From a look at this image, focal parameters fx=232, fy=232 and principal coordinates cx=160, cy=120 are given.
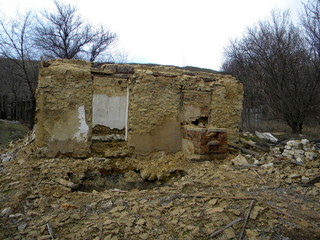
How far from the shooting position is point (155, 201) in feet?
10.5

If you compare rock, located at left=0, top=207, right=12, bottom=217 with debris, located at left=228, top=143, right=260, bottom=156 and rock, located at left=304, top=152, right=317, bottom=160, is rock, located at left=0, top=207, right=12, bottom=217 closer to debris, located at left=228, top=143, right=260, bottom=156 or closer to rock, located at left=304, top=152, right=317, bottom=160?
debris, located at left=228, top=143, right=260, bottom=156

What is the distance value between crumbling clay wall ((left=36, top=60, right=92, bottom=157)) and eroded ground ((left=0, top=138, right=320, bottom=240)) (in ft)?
1.09

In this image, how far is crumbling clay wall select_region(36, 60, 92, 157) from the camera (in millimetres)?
4793

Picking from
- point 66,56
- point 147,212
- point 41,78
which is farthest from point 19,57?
point 147,212

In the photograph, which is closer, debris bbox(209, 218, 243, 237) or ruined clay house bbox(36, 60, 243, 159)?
debris bbox(209, 218, 243, 237)

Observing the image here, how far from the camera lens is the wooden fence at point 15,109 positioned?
1178 centimetres

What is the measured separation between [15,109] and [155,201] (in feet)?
39.8

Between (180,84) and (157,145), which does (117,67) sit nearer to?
(180,84)

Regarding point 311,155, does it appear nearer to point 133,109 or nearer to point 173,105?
point 173,105

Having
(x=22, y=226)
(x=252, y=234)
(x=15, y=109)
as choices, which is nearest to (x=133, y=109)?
(x=22, y=226)

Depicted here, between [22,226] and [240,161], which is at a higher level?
[240,161]

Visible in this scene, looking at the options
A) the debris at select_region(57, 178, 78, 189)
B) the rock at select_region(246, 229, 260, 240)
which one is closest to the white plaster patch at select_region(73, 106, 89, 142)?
the debris at select_region(57, 178, 78, 189)

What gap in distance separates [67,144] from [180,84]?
2.97 metres

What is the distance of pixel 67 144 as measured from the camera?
4992mm
